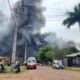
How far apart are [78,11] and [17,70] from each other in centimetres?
2581

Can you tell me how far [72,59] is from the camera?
7469cm

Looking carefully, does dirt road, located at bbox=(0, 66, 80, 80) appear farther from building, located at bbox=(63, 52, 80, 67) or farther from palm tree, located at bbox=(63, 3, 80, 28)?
building, located at bbox=(63, 52, 80, 67)

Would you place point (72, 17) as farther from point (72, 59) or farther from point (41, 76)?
point (41, 76)

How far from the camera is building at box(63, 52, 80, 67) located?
6906 centimetres

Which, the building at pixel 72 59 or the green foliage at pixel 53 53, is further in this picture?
the green foliage at pixel 53 53

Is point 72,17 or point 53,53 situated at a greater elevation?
point 72,17

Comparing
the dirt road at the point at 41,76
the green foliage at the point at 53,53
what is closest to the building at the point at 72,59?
the green foliage at the point at 53,53

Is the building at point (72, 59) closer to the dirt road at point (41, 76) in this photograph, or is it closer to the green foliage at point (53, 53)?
the green foliage at point (53, 53)

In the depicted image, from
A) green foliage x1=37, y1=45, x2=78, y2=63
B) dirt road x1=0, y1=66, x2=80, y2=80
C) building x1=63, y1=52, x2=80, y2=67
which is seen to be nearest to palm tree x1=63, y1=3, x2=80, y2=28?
building x1=63, y1=52, x2=80, y2=67

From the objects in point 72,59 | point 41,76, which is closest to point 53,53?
point 72,59

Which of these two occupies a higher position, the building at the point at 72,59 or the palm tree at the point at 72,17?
the palm tree at the point at 72,17

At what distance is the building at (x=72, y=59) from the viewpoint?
227ft

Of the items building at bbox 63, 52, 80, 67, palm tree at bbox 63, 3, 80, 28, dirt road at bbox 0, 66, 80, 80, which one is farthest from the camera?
building at bbox 63, 52, 80, 67

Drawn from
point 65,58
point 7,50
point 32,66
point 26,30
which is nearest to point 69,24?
point 32,66
